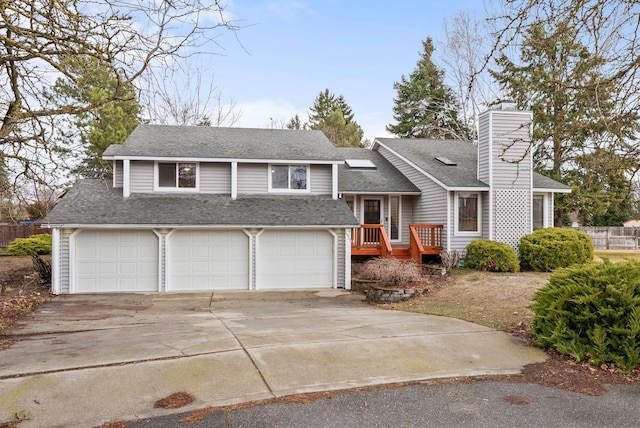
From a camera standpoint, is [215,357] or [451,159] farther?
[451,159]

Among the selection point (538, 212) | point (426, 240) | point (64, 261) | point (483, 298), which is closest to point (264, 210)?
point (64, 261)

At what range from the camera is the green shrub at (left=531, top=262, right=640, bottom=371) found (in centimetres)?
572

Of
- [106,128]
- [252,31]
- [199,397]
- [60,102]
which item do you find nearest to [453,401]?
[199,397]

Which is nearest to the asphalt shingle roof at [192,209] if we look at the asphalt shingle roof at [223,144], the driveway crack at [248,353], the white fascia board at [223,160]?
the white fascia board at [223,160]

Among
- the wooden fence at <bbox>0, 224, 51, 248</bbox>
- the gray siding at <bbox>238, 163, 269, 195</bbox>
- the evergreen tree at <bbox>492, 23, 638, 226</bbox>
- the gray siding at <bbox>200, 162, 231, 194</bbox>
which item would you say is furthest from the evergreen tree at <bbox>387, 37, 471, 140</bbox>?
the wooden fence at <bbox>0, 224, 51, 248</bbox>

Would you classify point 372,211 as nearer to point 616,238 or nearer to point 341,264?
point 341,264

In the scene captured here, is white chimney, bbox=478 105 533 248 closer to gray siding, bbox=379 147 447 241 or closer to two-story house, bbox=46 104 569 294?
two-story house, bbox=46 104 569 294

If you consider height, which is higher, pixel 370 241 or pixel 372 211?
pixel 372 211

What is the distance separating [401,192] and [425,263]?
288cm

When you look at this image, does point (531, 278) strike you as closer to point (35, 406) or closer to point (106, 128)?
point (35, 406)

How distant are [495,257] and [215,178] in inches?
386

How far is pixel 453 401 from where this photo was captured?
15.6ft

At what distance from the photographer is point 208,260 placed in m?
13.9

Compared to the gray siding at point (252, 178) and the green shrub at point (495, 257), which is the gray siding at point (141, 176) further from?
the green shrub at point (495, 257)
